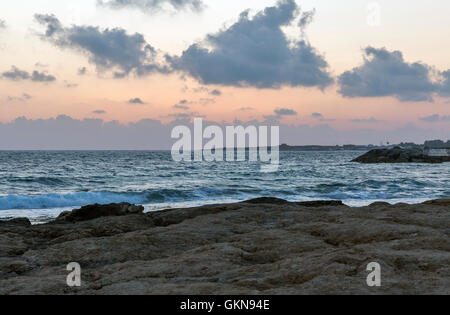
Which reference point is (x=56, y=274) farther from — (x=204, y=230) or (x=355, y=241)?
(x=355, y=241)

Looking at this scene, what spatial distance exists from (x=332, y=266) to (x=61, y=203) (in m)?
31.9

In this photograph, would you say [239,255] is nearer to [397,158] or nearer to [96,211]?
[96,211]

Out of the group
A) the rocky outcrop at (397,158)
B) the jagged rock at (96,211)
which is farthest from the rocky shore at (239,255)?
the rocky outcrop at (397,158)

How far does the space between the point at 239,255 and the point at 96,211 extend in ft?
37.9

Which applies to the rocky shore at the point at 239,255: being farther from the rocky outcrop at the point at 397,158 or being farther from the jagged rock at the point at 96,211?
the rocky outcrop at the point at 397,158

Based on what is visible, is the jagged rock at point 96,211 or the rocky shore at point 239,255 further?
the jagged rock at point 96,211

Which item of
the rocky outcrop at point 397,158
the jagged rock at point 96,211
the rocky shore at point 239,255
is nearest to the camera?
the rocky shore at point 239,255

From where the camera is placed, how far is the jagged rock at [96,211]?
17844 millimetres

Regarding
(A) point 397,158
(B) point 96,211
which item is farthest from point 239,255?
(A) point 397,158

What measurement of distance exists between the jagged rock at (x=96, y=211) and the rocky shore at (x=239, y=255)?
12.2 feet

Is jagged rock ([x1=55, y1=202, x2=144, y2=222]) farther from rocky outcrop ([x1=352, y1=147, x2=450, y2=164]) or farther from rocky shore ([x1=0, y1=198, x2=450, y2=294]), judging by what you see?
rocky outcrop ([x1=352, y1=147, x2=450, y2=164])
